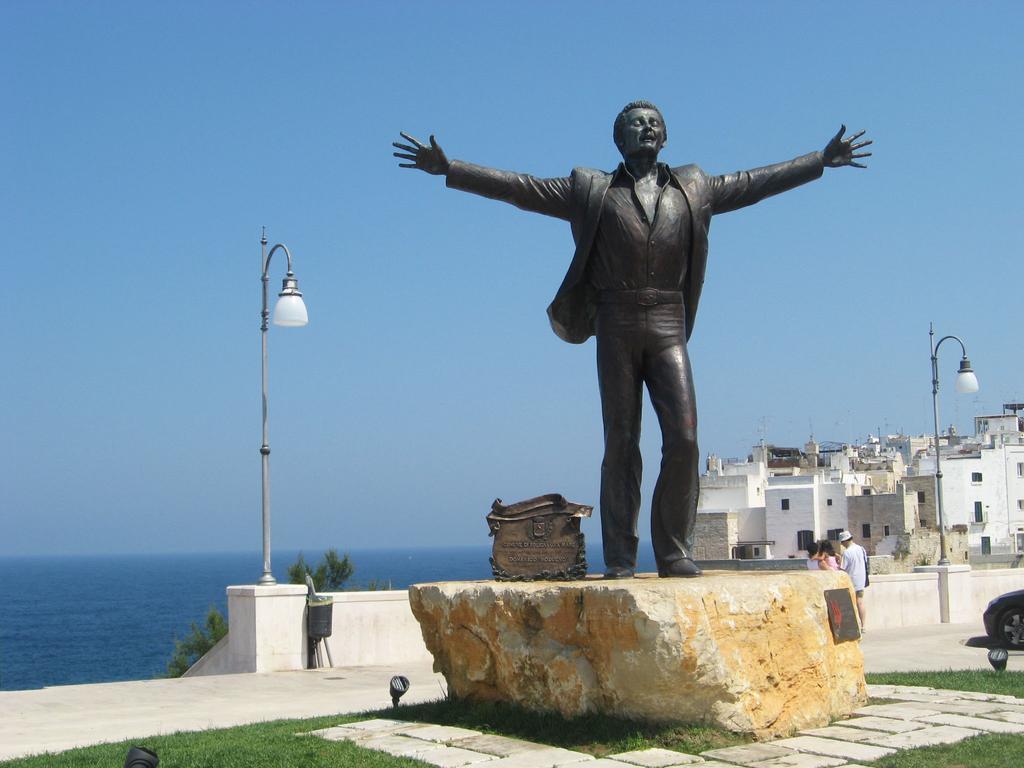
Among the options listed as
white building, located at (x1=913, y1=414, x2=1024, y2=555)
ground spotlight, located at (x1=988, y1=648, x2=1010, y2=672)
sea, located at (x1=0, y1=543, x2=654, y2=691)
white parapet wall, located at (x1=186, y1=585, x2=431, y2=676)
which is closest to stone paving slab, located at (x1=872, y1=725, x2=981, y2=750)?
ground spotlight, located at (x1=988, y1=648, x2=1010, y2=672)

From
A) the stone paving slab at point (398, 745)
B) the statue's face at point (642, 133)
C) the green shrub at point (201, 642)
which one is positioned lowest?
the green shrub at point (201, 642)

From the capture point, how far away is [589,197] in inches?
348

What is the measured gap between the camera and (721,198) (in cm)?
905

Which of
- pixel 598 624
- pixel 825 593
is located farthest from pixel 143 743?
pixel 825 593

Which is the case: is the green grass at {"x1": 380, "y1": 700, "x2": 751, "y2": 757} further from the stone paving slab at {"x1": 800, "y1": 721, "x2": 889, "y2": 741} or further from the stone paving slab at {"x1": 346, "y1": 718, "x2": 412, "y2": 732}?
the stone paving slab at {"x1": 800, "y1": 721, "x2": 889, "y2": 741}

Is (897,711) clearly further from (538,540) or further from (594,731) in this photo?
(538,540)

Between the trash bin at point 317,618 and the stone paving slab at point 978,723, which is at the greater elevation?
the trash bin at point 317,618

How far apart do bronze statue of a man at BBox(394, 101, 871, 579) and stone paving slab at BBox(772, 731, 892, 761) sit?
4.91ft

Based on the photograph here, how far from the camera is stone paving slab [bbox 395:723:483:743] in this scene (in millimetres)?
7734

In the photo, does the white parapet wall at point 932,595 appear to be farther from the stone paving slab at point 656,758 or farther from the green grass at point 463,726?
the stone paving slab at point 656,758

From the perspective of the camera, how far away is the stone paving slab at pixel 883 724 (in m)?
7.68

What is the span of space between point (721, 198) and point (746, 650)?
336 cm

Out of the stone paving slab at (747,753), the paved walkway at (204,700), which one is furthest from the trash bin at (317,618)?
the stone paving slab at (747,753)

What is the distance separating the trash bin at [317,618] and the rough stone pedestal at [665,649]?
17.9ft
